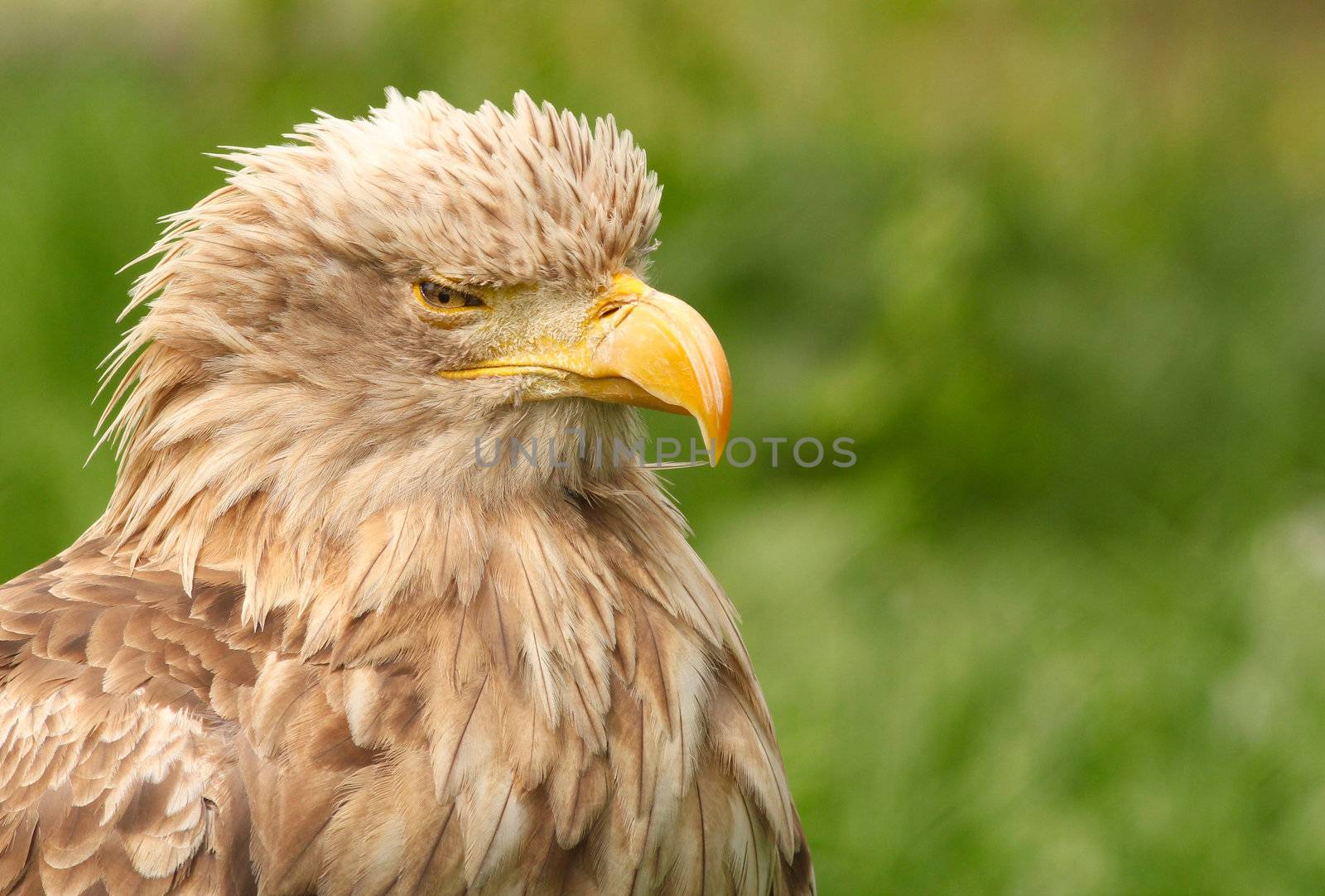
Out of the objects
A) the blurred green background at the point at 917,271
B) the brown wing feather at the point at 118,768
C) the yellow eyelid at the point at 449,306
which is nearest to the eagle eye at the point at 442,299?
the yellow eyelid at the point at 449,306

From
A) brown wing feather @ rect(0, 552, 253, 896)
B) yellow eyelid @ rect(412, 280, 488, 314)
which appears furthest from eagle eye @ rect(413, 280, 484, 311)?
brown wing feather @ rect(0, 552, 253, 896)

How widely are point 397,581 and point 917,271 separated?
10.8 ft

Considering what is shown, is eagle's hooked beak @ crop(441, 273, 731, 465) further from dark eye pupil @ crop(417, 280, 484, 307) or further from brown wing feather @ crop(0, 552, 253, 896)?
brown wing feather @ crop(0, 552, 253, 896)

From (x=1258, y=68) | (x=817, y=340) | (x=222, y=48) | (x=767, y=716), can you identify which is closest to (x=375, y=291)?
(x=767, y=716)

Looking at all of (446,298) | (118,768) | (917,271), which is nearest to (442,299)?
(446,298)

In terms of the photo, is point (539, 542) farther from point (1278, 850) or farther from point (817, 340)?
point (817, 340)

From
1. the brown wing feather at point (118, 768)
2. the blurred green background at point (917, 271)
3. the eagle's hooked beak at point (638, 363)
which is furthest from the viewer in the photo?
the blurred green background at point (917, 271)

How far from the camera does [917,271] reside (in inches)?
201

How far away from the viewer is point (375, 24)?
5594mm

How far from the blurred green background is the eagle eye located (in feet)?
8.16

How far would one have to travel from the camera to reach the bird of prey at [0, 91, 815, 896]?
206 centimetres

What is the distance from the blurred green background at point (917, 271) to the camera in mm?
4938

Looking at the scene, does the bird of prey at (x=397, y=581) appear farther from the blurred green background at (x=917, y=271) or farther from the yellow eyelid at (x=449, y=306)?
the blurred green background at (x=917, y=271)

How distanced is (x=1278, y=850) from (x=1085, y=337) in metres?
2.13
